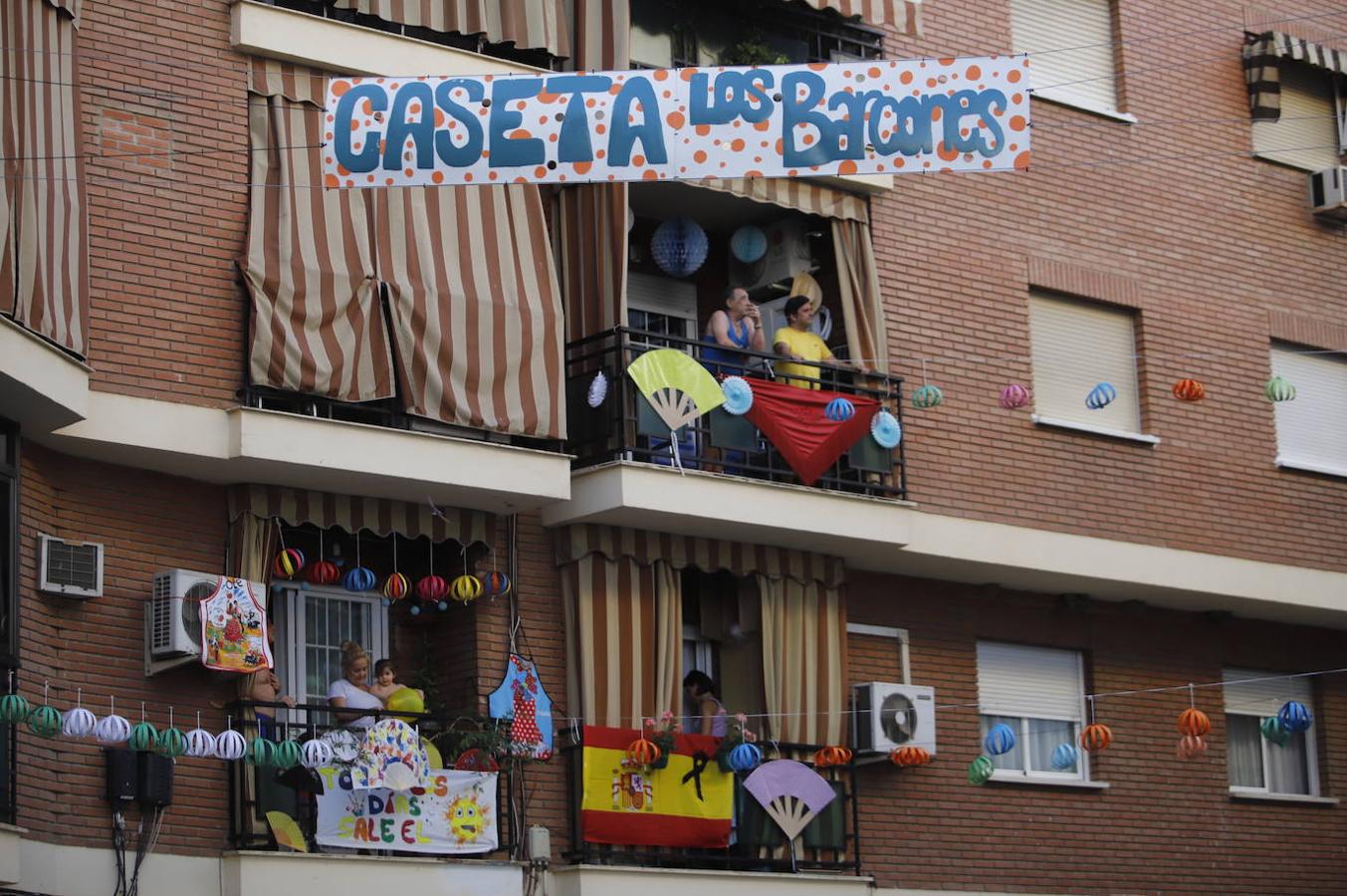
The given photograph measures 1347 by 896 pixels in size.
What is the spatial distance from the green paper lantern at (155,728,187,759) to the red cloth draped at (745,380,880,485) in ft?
18.8

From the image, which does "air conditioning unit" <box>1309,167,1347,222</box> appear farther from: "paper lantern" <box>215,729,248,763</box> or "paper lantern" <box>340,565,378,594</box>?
"paper lantern" <box>215,729,248,763</box>

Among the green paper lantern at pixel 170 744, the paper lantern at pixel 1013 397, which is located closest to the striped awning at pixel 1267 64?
the paper lantern at pixel 1013 397

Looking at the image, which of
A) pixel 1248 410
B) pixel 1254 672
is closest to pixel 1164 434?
pixel 1248 410

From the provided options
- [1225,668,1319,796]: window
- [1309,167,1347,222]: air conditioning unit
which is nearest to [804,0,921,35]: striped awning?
[1309,167,1347,222]: air conditioning unit

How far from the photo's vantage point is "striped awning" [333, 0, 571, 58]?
17766 mm

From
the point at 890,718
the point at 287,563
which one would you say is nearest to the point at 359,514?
the point at 287,563

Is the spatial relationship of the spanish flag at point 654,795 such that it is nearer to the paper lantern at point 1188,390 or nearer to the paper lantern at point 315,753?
the paper lantern at point 315,753

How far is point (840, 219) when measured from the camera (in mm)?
19828

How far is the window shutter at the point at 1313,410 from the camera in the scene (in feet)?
73.8

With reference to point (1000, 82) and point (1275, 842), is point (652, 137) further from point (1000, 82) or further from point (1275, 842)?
point (1275, 842)

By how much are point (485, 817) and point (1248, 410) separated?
29.6ft

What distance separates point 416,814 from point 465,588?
169 cm

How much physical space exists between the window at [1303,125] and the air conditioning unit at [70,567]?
1272 centimetres

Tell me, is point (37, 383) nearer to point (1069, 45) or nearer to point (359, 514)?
point (359, 514)
